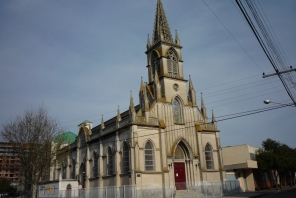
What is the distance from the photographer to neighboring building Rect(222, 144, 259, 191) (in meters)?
44.8

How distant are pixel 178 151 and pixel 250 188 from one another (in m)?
19.7

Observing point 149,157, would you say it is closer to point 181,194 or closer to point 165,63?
point 181,194

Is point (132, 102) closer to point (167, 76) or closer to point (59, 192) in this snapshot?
point (167, 76)

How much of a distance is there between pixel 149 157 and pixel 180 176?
5.43m

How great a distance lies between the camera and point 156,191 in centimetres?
3125

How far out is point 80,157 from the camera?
4494 centimetres

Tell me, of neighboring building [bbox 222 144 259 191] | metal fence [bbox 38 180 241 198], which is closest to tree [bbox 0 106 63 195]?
metal fence [bbox 38 180 241 198]

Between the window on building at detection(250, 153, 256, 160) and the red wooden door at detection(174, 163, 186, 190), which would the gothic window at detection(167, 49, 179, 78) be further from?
the window on building at detection(250, 153, 256, 160)

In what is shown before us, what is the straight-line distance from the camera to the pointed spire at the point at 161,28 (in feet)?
136

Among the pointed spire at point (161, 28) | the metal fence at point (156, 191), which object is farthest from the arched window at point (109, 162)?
the pointed spire at point (161, 28)

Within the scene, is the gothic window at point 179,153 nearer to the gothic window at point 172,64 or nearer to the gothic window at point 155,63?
the gothic window at point 172,64

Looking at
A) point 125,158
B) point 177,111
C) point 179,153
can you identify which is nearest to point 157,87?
point 177,111

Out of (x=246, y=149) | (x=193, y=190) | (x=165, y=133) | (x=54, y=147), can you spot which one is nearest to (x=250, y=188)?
(x=246, y=149)

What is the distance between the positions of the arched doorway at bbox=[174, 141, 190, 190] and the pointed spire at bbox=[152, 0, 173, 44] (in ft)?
53.0
